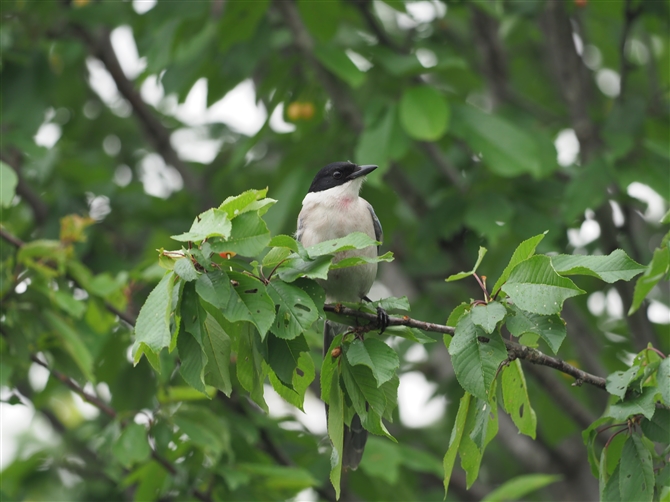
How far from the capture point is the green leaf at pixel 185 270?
9.37 ft

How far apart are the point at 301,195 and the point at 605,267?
3.72 metres

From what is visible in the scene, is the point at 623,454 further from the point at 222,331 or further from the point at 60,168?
the point at 60,168

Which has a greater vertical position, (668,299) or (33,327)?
(33,327)

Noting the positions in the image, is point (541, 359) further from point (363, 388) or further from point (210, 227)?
point (210, 227)

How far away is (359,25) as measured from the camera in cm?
817

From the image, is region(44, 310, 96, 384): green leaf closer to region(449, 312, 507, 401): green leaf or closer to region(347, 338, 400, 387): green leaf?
region(347, 338, 400, 387): green leaf

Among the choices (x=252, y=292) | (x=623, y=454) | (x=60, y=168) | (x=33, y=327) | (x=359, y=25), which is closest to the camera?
(x=252, y=292)

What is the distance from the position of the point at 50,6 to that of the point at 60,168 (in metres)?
1.48

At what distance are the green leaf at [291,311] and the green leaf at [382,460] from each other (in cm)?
287

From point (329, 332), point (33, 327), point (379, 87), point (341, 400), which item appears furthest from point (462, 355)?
point (379, 87)

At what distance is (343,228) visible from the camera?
16.8 ft

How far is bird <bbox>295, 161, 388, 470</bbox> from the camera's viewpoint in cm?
483

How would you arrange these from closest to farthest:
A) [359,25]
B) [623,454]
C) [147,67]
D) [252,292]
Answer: [252,292]
[623,454]
[147,67]
[359,25]

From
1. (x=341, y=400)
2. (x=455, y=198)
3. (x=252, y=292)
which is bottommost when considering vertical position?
(x=455, y=198)
